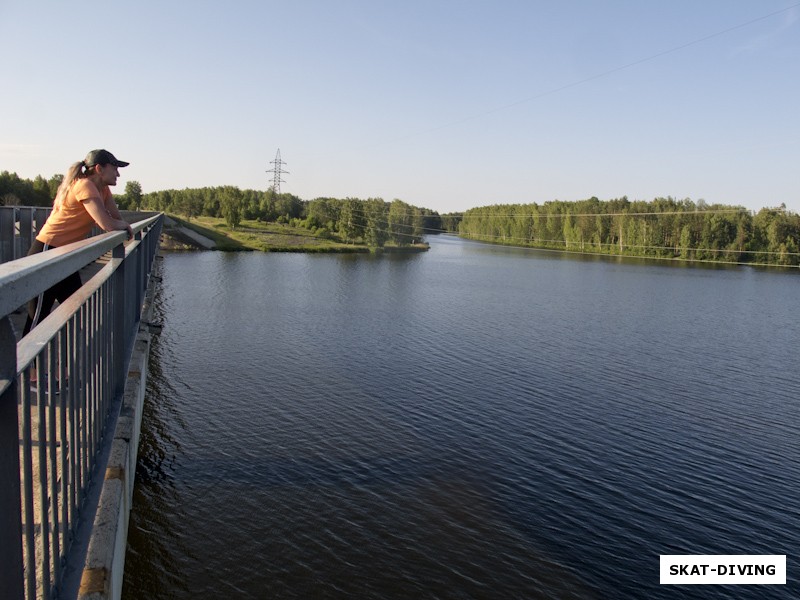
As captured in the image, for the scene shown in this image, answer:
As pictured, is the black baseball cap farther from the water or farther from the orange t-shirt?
the water

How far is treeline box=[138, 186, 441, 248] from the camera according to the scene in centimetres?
10594

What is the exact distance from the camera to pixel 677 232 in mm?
122000

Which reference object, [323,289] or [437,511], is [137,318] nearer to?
[437,511]

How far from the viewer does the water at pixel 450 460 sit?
1011 centimetres

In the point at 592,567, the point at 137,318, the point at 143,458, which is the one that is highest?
the point at 137,318

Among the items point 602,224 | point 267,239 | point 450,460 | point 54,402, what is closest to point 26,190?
point 267,239

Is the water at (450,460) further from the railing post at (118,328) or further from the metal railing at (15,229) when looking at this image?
the railing post at (118,328)

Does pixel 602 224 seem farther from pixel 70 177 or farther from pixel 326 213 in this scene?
pixel 70 177

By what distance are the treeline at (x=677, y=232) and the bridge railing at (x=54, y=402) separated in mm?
117537

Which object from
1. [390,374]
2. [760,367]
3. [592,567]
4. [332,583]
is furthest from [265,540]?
[760,367]

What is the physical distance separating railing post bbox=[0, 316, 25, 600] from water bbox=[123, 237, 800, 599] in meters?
7.96

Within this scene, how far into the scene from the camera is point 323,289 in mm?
44188

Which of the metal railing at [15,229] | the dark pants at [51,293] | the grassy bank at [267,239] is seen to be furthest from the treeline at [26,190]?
the dark pants at [51,293]

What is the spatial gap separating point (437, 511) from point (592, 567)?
297cm
